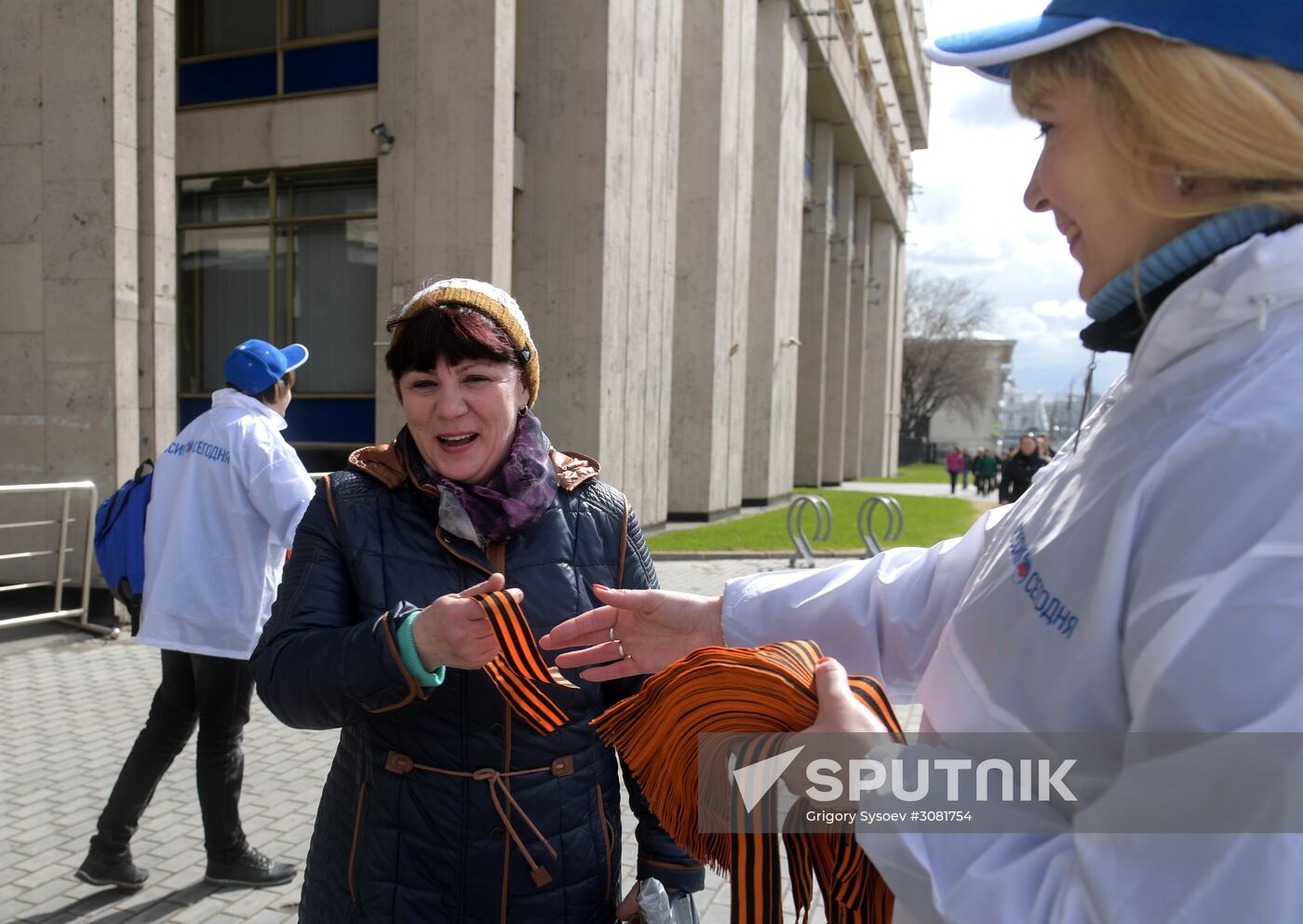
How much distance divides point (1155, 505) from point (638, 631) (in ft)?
3.99

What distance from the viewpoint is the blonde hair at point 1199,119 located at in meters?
0.95

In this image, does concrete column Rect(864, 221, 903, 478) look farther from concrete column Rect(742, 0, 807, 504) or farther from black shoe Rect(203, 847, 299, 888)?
black shoe Rect(203, 847, 299, 888)

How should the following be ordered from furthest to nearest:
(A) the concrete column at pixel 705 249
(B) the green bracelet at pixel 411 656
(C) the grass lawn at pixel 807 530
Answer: (A) the concrete column at pixel 705 249
(C) the grass lawn at pixel 807 530
(B) the green bracelet at pixel 411 656

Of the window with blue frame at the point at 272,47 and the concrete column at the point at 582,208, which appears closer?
the window with blue frame at the point at 272,47

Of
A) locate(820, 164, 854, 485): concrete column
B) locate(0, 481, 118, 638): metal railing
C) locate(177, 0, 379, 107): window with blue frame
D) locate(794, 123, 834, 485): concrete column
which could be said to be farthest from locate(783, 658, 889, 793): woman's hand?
locate(820, 164, 854, 485): concrete column

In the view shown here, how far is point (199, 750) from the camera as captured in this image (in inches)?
163

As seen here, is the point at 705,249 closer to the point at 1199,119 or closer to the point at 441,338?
the point at 441,338

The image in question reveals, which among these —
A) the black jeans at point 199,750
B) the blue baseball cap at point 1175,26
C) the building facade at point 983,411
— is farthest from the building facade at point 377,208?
the building facade at point 983,411

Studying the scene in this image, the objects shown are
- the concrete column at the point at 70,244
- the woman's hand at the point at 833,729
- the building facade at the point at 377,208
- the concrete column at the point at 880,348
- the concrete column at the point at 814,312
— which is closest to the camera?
the woman's hand at the point at 833,729

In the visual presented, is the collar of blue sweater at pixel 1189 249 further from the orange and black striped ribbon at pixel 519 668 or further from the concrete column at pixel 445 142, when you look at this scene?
the concrete column at pixel 445 142

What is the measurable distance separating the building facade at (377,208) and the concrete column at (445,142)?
33 millimetres

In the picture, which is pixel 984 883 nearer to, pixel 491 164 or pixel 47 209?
pixel 47 209

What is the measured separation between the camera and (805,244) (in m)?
31.2

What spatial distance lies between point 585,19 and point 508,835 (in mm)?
13595
